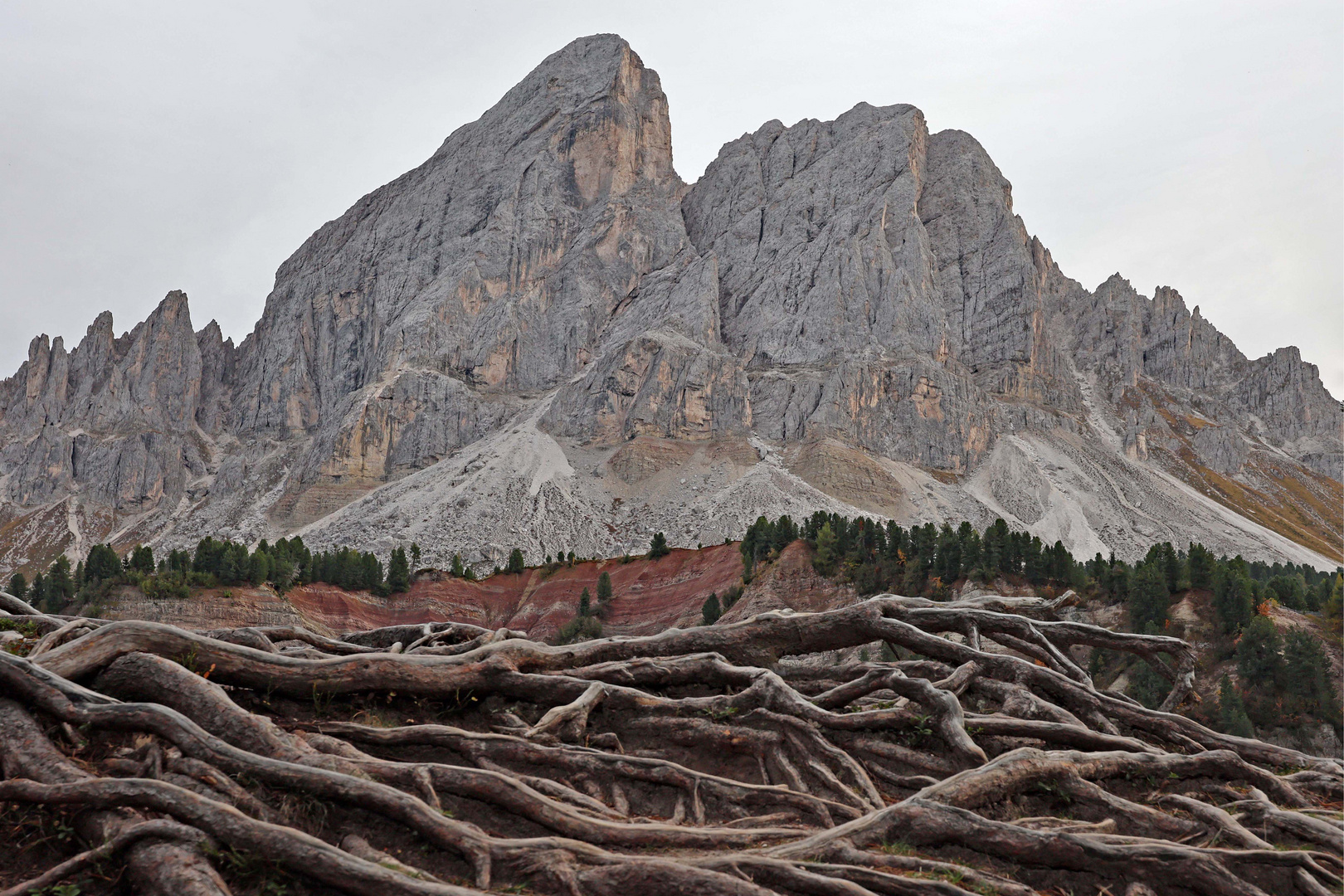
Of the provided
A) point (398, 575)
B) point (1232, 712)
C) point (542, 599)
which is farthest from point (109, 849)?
point (398, 575)

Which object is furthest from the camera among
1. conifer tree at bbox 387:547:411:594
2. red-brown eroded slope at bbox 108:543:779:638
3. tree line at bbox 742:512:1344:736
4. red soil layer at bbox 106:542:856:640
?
conifer tree at bbox 387:547:411:594

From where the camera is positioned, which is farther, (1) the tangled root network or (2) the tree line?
(2) the tree line

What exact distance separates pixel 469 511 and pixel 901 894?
14163 cm

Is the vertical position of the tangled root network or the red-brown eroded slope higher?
the tangled root network

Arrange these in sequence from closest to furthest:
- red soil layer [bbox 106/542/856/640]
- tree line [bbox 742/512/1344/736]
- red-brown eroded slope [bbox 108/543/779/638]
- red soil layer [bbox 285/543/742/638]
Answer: tree line [bbox 742/512/1344/736] < red soil layer [bbox 106/542/856/640] < red-brown eroded slope [bbox 108/543/779/638] < red soil layer [bbox 285/543/742/638]

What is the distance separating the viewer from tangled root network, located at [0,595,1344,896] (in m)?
8.55

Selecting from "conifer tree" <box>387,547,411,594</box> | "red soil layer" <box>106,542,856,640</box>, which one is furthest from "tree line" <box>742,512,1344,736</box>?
"conifer tree" <box>387,547,411,594</box>

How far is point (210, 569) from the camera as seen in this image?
9669 centimetres

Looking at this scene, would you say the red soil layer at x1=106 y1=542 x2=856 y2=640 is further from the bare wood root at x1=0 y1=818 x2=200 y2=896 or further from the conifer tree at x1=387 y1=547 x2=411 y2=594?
the bare wood root at x1=0 y1=818 x2=200 y2=896

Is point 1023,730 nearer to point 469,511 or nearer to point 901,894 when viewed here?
point 901,894

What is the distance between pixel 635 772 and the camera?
11.1m

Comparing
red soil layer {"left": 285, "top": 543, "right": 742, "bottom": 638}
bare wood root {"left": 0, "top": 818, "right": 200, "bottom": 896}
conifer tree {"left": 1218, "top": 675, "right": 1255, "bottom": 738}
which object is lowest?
conifer tree {"left": 1218, "top": 675, "right": 1255, "bottom": 738}

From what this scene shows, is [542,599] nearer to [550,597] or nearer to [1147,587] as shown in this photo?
[550,597]

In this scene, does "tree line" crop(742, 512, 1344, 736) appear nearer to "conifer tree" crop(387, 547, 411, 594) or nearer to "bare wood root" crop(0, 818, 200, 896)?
"conifer tree" crop(387, 547, 411, 594)
